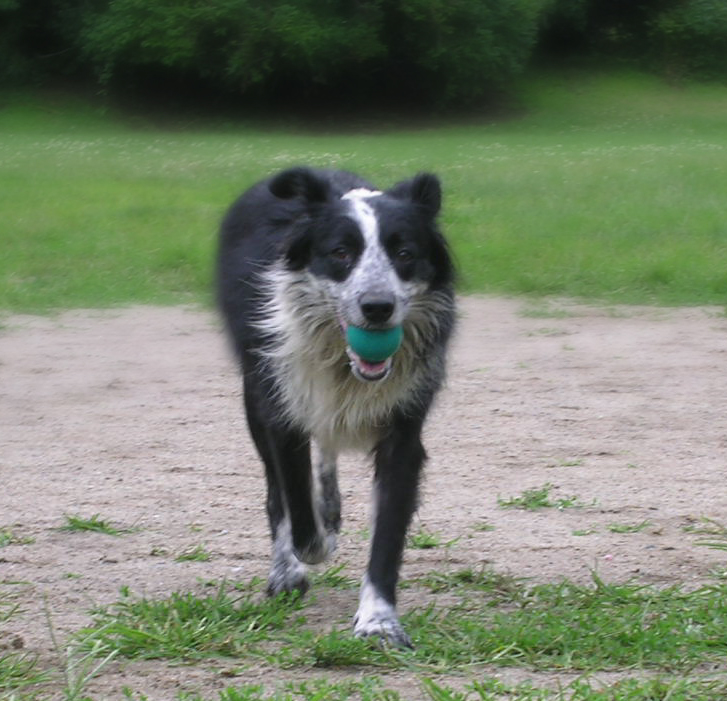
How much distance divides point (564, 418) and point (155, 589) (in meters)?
3.48

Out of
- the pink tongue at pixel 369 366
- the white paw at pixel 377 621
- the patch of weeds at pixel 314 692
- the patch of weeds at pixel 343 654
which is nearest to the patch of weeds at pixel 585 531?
the white paw at pixel 377 621

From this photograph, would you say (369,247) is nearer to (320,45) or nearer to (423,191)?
(423,191)

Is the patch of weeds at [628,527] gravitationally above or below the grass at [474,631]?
below

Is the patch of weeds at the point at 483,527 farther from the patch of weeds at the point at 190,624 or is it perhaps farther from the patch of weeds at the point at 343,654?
the patch of weeds at the point at 343,654

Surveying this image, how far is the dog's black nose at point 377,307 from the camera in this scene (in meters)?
4.42

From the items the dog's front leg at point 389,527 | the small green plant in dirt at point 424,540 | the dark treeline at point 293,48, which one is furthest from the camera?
the dark treeline at point 293,48

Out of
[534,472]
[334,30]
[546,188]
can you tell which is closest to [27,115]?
[334,30]

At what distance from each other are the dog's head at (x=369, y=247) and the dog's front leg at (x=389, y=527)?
13.3 inches

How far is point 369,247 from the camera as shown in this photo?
4551mm

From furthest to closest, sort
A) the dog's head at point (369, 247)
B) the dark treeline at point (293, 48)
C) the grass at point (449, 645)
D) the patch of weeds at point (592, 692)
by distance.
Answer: the dark treeline at point (293, 48) < the dog's head at point (369, 247) < the grass at point (449, 645) < the patch of weeds at point (592, 692)

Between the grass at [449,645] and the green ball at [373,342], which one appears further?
the green ball at [373,342]

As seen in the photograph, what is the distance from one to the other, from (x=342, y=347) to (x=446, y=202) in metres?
12.2

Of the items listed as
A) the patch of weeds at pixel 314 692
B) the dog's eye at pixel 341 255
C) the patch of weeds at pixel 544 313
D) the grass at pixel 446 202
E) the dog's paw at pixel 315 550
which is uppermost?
the dog's eye at pixel 341 255

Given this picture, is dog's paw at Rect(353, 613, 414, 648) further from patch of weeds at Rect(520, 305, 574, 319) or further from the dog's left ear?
patch of weeds at Rect(520, 305, 574, 319)
